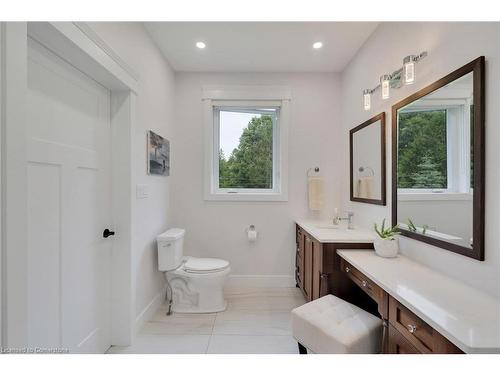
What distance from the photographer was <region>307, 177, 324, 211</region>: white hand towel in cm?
275

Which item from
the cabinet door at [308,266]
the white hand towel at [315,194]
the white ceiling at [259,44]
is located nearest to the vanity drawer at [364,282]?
the cabinet door at [308,266]

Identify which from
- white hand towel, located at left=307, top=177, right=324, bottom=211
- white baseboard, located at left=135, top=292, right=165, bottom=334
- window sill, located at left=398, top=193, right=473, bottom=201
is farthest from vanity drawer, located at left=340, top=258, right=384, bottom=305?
white baseboard, located at left=135, top=292, right=165, bottom=334

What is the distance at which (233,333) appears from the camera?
1.95 metres

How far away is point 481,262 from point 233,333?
5.62 ft

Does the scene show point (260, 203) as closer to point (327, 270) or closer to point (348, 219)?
point (348, 219)

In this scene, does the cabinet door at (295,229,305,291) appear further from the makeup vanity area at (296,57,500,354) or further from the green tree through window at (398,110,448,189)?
the green tree through window at (398,110,448,189)

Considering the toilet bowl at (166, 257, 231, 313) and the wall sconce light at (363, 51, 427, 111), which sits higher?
the wall sconce light at (363, 51, 427, 111)

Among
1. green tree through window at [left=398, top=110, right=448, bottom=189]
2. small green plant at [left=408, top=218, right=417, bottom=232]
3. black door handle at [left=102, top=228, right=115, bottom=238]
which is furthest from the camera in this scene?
black door handle at [left=102, top=228, right=115, bottom=238]

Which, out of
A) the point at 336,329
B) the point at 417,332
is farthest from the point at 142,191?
the point at 417,332

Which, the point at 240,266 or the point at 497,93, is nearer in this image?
the point at 497,93

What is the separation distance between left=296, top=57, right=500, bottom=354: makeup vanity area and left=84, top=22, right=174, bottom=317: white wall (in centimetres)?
147

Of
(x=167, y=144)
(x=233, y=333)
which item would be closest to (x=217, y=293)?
(x=233, y=333)

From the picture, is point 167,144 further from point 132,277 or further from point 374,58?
point 374,58
